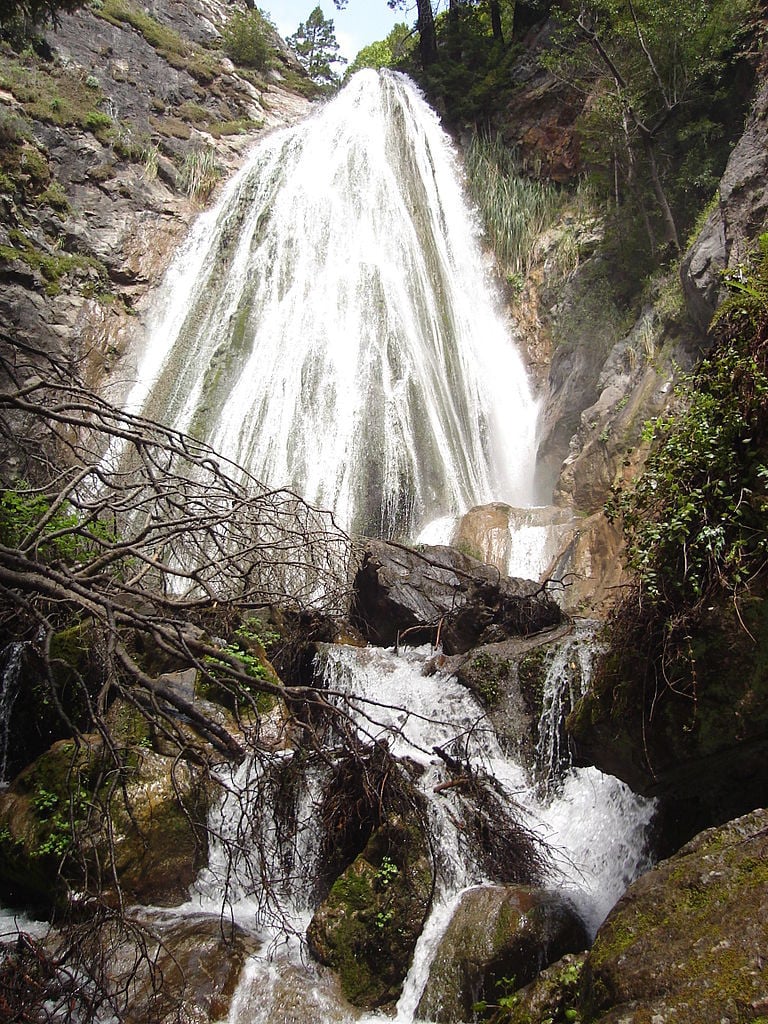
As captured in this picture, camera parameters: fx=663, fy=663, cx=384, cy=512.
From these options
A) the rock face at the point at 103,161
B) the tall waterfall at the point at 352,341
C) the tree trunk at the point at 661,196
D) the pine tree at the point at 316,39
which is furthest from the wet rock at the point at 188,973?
the pine tree at the point at 316,39

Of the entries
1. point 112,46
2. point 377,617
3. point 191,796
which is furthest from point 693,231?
point 112,46

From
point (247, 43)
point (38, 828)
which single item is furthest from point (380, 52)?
point (38, 828)

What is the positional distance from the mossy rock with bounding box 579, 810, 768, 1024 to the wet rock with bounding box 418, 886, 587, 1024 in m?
1.29

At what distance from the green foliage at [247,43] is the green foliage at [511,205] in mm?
13144

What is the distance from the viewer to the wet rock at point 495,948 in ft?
12.1

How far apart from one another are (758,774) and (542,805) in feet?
7.41

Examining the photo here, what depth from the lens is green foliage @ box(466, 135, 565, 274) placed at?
16609 mm

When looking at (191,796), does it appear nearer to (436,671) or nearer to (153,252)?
(436,671)

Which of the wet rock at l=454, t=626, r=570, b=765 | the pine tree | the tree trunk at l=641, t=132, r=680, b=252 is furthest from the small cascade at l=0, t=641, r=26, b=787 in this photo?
Answer: the pine tree

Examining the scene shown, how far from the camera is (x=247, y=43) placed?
2544 cm

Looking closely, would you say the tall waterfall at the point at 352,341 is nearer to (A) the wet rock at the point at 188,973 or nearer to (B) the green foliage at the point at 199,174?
(B) the green foliage at the point at 199,174

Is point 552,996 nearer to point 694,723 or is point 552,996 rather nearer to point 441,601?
point 694,723

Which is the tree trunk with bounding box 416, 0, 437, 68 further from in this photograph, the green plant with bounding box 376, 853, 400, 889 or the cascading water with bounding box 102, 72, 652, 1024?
the green plant with bounding box 376, 853, 400, 889

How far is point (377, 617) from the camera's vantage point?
8250mm
